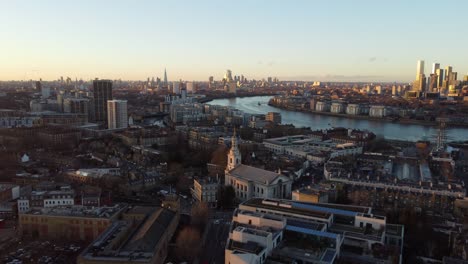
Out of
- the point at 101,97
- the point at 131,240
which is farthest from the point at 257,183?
the point at 101,97

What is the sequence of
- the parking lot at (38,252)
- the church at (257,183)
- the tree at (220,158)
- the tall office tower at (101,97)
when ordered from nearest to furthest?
the parking lot at (38,252) → the church at (257,183) → the tree at (220,158) → the tall office tower at (101,97)

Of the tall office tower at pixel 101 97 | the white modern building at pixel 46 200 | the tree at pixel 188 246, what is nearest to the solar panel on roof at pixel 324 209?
the tree at pixel 188 246

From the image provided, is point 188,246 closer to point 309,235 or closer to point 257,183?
point 309,235

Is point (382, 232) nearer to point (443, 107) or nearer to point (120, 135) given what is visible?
point (120, 135)

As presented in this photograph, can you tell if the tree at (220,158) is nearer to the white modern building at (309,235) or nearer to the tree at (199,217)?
the tree at (199,217)

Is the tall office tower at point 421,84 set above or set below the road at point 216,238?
above
